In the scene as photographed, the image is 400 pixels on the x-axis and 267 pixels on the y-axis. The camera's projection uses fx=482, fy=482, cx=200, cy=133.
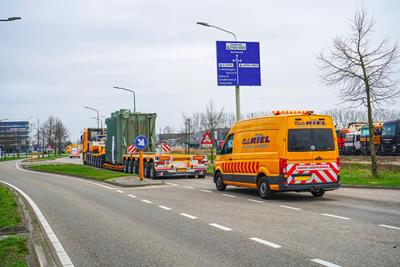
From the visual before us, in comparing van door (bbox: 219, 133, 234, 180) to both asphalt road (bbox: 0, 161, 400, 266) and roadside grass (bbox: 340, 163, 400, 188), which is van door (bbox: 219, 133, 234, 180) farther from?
roadside grass (bbox: 340, 163, 400, 188)

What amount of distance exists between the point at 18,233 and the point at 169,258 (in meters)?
3.31

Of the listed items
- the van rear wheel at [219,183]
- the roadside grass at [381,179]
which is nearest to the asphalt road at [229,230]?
the van rear wheel at [219,183]

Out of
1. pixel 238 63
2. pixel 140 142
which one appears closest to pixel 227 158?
pixel 140 142

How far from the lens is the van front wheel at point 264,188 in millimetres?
14359

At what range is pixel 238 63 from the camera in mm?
25109

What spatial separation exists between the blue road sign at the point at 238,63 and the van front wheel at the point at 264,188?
10783 millimetres

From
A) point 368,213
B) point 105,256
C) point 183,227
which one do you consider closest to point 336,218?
point 368,213

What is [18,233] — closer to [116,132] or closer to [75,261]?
[75,261]

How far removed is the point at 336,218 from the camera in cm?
1029

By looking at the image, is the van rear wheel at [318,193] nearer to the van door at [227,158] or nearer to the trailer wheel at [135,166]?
the van door at [227,158]

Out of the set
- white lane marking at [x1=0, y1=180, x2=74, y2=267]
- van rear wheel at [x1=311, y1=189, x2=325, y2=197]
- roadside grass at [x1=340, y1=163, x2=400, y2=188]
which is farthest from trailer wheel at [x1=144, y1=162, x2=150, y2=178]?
white lane marking at [x1=0, y1=180, x2=74, y2=267]

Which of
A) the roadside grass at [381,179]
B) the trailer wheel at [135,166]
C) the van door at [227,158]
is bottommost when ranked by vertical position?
the roadside grass at [381,179]

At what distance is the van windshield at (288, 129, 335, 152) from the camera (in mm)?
13922

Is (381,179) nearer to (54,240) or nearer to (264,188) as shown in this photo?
(264,188)
